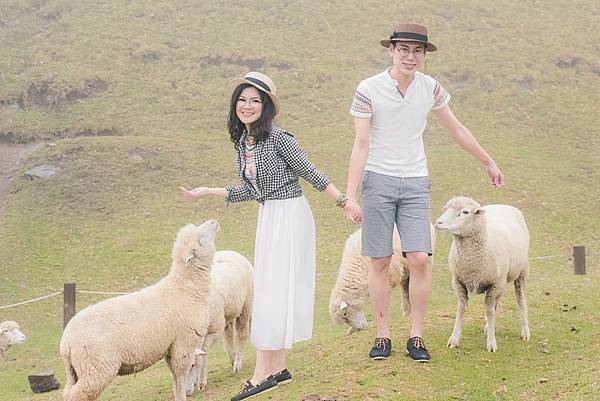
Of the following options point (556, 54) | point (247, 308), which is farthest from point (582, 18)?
point (247, 308)

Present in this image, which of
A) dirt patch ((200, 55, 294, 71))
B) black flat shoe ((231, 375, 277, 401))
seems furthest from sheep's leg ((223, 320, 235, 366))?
dirt patch ((200, 55, 294, 71))

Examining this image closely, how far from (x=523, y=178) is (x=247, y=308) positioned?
15.2m

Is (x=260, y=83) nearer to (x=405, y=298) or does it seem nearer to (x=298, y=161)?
(x=298, y=161)

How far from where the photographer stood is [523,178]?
2352 centimetres

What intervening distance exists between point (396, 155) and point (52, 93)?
78.5 feet

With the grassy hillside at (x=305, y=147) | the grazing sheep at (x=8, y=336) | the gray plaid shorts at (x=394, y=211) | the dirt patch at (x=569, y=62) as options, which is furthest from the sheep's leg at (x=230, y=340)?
the dirt patch at (x=569, y=62)

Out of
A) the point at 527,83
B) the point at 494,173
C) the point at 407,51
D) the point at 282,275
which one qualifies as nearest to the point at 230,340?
the point at 282,275

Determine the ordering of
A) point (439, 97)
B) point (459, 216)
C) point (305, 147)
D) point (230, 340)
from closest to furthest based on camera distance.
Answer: point (439, 97) → point (459, 216) → point (230, 340) → point (305, 147)

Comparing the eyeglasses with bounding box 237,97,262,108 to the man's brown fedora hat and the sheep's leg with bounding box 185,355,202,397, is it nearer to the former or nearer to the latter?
the man's brown fedora hat

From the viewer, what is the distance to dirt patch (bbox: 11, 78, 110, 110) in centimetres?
2839

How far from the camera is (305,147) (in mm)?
25547

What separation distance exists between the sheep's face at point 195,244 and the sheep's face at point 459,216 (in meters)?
2.30

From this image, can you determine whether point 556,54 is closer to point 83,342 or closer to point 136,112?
point 136,112

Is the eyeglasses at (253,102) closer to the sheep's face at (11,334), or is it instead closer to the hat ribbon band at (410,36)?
the hat ribbon band at (410,36)
